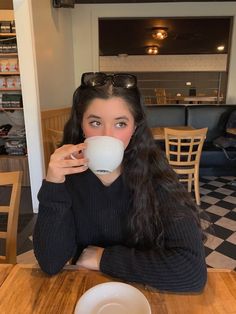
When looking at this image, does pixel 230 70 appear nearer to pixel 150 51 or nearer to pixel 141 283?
pixel 150 51

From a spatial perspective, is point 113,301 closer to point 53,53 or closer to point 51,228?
point 51,228

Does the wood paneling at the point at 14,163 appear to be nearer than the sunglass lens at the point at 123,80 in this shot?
No

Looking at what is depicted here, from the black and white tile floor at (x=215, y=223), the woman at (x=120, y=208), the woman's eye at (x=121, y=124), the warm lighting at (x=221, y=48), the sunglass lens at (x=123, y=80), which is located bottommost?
the black and white tile floor at (x=215, y=223)

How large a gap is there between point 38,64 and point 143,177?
259 centimetres

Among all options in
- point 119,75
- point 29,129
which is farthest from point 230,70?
point 119,75

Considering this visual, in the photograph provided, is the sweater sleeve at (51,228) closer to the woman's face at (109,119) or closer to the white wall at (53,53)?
the woman's face at (109,119)

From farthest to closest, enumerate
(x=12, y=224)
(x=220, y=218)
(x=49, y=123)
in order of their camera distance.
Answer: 1. (x=49, y=123)
2. (x=220, y=218)
3. (x=12, y=224)

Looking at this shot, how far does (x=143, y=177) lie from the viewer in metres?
0.90

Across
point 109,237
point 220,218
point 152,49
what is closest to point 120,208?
point 109,237

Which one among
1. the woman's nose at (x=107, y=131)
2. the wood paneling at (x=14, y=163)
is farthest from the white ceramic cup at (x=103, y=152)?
the wood paneling at (x=14, y=163)

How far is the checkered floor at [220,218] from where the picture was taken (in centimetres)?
207

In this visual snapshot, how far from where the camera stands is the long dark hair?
0.84 meters

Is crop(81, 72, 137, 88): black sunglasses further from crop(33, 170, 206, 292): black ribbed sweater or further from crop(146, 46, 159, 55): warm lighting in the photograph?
crop(146, 46, 159, 55): warm lighting

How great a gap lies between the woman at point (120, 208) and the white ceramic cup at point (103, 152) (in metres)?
0.03
